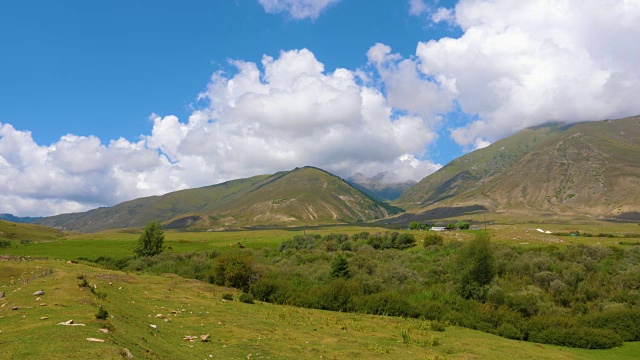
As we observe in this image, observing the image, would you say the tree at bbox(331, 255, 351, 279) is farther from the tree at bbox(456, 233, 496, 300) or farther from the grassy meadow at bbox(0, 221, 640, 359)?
the grassy meadow at bbox(0, 221, 640, 359)

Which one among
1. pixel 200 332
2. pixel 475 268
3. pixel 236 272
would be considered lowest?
pixel 475 268

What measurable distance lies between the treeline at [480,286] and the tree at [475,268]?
0.51 ft

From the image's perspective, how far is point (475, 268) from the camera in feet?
193

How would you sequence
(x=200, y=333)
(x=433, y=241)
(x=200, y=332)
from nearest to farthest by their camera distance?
1. (x=200, y=333)
2. (x=200, y=332)
3. (x=433, y=241)

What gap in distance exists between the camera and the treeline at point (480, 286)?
39625 mm

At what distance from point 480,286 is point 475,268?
2.79m

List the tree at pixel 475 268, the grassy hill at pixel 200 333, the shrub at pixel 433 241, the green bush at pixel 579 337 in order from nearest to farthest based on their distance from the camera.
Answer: the grassy hill at pixel 200 333 → the green bush at pixel 579 337 → the tree at pixel 475 268 → the shrub at pixel 433 241

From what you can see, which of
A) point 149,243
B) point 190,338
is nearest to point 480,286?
point 190,338

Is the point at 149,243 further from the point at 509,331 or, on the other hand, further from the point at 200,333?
the point at 509,331

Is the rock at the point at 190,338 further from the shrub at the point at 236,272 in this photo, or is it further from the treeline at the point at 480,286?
the shrub at the point at 236,272

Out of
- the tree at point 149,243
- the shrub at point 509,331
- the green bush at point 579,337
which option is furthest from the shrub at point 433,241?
the tree at point 149,243

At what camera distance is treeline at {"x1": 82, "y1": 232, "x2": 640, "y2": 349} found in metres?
39.6

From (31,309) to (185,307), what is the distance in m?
13.9

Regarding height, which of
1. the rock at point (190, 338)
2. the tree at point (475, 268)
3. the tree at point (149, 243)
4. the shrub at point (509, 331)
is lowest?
the shrub at point (509, 331)
